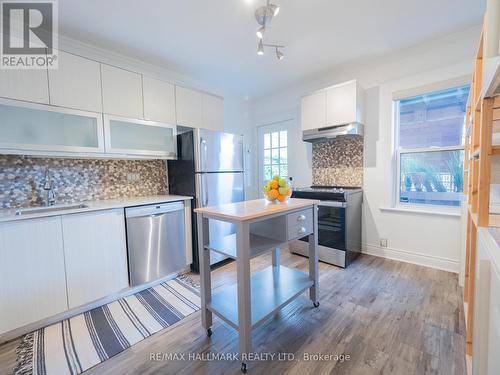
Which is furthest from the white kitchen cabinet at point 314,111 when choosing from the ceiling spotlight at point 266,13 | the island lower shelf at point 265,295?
the island lower shelf at point 265,295

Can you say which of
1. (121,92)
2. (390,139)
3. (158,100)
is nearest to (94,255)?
(121,92)

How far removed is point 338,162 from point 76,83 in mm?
3175

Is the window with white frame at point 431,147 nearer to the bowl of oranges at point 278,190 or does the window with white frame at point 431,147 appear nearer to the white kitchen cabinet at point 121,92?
the bowl of oranges at point 278,190

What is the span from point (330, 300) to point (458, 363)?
879mm

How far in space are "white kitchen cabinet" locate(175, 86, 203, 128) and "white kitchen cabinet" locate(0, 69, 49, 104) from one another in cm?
122

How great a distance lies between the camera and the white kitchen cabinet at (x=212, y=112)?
3.06 m

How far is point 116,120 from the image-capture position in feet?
7.66

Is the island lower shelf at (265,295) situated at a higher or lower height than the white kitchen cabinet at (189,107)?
lower

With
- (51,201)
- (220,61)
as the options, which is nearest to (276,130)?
(220,61)

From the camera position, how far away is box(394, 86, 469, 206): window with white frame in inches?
98.6

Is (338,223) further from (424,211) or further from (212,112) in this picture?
(212,112)

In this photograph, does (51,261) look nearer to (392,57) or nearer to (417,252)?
(417,252)

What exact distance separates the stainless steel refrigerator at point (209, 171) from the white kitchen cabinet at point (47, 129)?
2.84ft

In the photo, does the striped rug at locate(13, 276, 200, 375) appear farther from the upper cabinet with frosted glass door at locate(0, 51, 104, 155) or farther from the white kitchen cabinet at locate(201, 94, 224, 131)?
the white kitchen cabinet at locate(201, 94, 224, 131)
